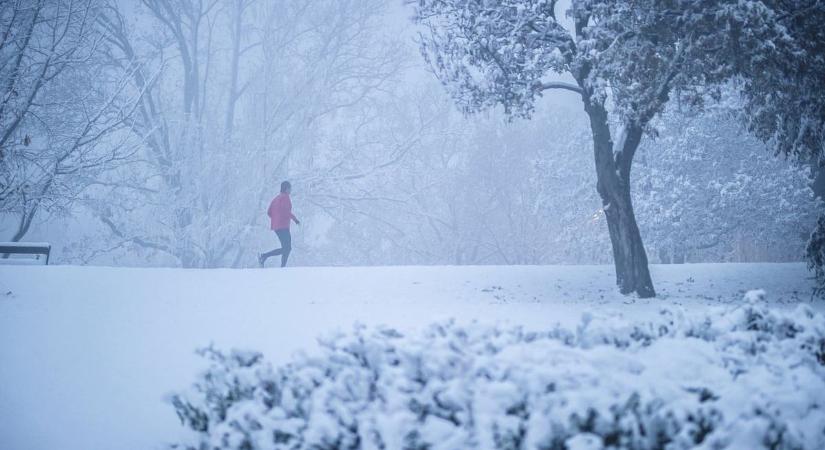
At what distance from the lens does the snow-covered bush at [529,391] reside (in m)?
2.06

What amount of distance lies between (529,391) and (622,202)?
28.8 feet

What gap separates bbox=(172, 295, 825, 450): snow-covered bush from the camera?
206cm

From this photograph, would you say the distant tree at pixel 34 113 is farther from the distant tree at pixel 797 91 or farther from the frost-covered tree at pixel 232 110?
the distant tree at pixel 797 91

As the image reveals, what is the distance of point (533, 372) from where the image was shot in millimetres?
2240

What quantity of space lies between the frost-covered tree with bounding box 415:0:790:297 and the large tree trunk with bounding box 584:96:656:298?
0.02 meters

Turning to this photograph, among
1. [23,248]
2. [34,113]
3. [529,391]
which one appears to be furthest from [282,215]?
[529,391]

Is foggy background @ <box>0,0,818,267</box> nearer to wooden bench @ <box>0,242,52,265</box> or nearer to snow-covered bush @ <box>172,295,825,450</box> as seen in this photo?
wooden bench @ <box>0,242,52,265</box>

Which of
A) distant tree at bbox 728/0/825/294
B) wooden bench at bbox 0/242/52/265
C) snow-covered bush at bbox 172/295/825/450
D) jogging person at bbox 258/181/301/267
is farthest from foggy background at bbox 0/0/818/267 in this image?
snow-covered bush at bbox 172/295/825/450

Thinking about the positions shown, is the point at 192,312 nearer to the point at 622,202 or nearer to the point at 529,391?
the point at 529,391

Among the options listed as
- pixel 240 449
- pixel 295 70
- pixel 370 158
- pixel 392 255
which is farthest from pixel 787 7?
pixel 392 255

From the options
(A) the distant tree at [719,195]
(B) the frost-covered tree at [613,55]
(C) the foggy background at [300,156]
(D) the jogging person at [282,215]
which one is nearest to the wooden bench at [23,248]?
(C) the foggy background at [300,156]

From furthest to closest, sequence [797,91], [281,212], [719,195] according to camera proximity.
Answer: [719,195]
[281,212]
[797,91]

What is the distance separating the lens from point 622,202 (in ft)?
33.6

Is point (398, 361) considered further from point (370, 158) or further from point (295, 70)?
point (295, 70)
